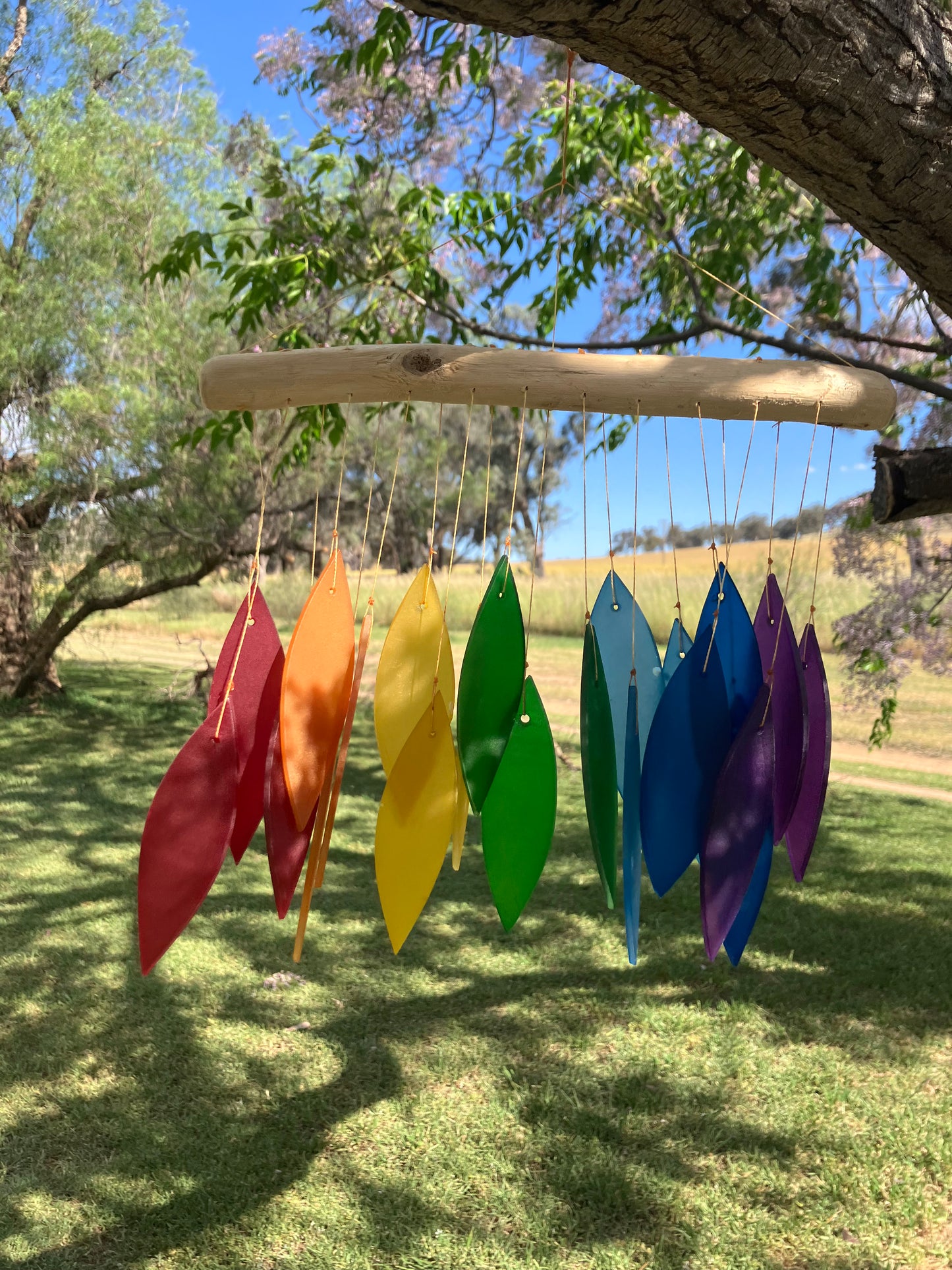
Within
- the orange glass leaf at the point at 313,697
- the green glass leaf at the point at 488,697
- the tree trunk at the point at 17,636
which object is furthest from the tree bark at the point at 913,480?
the tree trunk at the point at 17,636

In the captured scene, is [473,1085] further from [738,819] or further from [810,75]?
[810,75]

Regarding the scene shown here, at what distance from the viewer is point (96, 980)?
140 inches

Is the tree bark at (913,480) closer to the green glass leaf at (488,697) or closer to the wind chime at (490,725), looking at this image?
the wind chime at (490,725)

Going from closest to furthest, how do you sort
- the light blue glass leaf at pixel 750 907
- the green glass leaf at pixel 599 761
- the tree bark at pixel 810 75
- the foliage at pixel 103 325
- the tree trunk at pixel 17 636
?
the tree bark at pixel 810 75, the green glass leaf at pixel 599 761, the light blue glass leaf at pixel 750 907, the foliage at pixel 103 325, the tree trunk at pixel 17 636

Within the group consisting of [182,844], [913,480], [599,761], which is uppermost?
[913,480]

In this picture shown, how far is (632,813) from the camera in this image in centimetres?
145

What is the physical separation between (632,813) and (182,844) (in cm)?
66

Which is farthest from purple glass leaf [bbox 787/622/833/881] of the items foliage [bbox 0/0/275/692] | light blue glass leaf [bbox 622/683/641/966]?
foliage [bbox 0/0/275/692]

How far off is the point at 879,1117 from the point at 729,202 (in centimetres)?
339

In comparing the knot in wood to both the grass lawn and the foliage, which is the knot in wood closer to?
the grass lawn

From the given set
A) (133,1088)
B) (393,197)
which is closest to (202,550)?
(393,197)

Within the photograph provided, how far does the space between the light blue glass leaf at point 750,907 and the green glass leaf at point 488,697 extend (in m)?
0.48

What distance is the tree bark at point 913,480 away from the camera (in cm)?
205

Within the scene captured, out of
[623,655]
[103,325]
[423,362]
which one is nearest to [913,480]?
[623,655]
